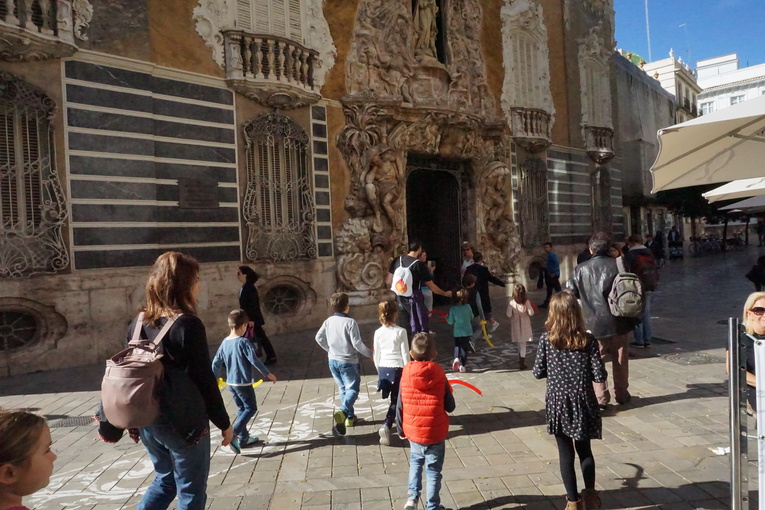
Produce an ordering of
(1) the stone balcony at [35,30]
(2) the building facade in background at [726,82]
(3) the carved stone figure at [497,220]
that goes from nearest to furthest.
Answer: (1) the stone balcony at [35,30] < (3) the carved stone figure at [497,220] < (2) the building facade in background at [726,82]

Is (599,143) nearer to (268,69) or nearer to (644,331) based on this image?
(644,331)

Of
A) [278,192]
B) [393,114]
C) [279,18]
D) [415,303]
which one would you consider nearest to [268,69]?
[279,18]

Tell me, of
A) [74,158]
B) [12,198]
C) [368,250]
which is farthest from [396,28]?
[12,198]

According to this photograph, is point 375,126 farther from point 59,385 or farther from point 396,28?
point 59,385

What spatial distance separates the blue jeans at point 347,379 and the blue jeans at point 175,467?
2.28 m

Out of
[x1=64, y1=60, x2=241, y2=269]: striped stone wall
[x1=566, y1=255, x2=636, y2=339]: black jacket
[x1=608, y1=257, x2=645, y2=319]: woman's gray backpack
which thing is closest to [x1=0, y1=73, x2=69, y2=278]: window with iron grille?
[x1=64, y1=60, x2=241, y2=269]: striped stone wall

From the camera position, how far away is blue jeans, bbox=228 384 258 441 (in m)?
4.58

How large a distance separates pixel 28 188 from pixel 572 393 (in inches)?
325

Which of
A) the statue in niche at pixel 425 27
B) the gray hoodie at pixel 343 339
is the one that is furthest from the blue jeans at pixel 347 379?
the statue in niche at pixel 425 27

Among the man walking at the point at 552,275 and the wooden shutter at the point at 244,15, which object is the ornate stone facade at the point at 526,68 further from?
the wooden shutter at the point at 244,15

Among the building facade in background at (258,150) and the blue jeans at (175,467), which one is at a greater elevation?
the building facade in background at (258,150)

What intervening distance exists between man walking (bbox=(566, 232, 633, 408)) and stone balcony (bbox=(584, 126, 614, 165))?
14.3m

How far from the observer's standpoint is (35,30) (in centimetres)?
763

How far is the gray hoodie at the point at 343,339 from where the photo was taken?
489 cm
